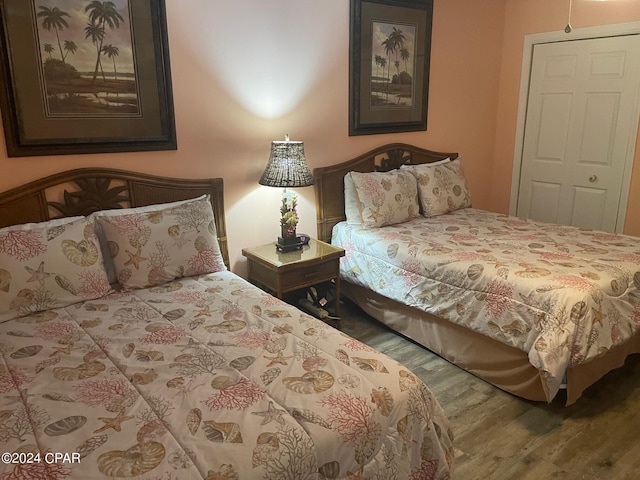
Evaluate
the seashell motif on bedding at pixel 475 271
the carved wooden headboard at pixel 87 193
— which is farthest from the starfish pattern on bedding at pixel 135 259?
the seashell motif on bedding at pixel 475 271

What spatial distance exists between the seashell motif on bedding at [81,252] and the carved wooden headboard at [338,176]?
5.11ft

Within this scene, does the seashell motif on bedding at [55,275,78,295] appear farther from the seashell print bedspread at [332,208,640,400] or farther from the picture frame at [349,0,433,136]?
the picture frame at [349,0,433,136]

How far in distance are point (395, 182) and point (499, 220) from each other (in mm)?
828

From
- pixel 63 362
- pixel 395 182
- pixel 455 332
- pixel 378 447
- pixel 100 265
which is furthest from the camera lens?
pixel 395 182

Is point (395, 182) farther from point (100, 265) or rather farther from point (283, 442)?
point (283, 442)

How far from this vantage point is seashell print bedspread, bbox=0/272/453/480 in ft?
3.96

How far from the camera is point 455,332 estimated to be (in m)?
2.71

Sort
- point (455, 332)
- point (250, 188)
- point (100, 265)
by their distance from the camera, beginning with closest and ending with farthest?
point (100, 265)
point (455, 332)
point (250, 188)

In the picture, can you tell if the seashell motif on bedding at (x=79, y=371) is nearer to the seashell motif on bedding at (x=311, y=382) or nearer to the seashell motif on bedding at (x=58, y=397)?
the seashell motif on bedding at (x=58, y=397)

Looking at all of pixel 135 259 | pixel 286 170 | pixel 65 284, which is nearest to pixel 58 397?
pixel 65 284

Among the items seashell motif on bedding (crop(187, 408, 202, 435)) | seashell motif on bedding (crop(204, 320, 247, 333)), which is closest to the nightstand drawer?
seashell motif on bedding (crop(204, 320, 247, 333))

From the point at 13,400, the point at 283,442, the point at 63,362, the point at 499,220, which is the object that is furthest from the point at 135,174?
the point at 499,220

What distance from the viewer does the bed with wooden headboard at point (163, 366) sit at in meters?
1.24

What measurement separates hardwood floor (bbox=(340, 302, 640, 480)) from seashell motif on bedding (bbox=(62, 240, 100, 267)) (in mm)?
1771
